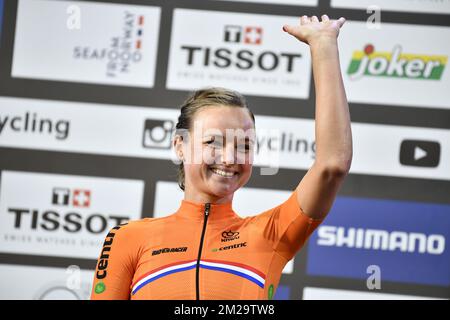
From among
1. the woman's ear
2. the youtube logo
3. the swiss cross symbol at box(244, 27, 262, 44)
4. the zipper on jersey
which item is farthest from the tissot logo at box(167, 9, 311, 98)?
the zipper on jersey

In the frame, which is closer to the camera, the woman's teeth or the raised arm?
the raised arm

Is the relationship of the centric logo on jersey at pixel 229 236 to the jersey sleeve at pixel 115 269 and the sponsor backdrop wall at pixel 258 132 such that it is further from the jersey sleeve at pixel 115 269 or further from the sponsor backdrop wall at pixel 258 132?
the sponsor backdrop wall at pixel 258 132

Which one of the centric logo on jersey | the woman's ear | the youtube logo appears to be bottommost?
the centric logo on jersey

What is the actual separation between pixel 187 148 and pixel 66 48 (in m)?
1.88

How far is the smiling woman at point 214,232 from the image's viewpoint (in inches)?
49.1

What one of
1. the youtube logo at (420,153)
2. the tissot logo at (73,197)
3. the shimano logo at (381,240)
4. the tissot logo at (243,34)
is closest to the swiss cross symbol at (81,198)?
the tissot logo at (73,197)

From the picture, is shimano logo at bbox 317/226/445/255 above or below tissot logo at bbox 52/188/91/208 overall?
below

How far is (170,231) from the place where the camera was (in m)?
1.38

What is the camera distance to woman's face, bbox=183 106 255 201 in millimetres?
1318

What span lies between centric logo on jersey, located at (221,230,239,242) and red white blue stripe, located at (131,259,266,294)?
69 millimetres

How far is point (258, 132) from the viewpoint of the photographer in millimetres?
3000

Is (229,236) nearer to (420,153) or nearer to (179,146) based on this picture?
(179,146)

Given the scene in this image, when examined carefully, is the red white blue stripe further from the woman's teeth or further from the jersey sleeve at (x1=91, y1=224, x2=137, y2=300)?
the woman's teeth

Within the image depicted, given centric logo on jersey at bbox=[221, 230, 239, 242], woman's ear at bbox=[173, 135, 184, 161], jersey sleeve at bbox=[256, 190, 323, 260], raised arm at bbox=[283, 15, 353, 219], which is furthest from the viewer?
woman's ear at bbox=[173, 135, 184, 161]
